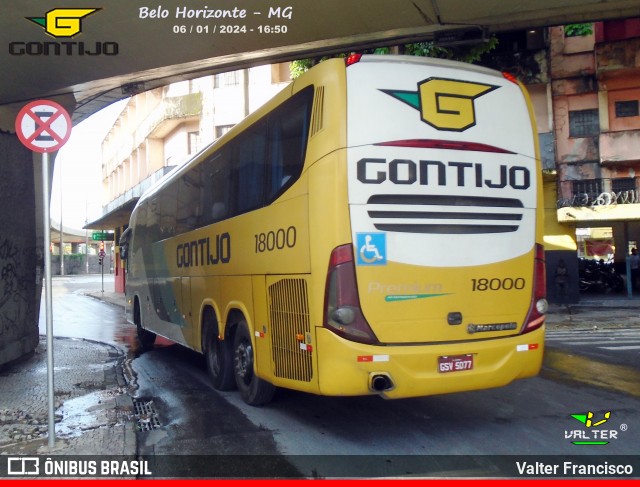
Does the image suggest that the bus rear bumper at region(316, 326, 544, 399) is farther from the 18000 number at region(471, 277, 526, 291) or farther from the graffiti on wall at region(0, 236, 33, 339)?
the graffiti on wall at region(0, 236, 33, 339)

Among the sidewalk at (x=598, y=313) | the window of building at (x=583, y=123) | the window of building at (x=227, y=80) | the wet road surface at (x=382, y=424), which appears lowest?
the sidewalk at (x=598, y=313)

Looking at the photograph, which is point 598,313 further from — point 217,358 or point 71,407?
point 71,407

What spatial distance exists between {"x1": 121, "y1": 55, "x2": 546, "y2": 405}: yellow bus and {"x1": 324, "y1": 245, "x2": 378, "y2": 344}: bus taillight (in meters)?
0.01

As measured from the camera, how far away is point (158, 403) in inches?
294

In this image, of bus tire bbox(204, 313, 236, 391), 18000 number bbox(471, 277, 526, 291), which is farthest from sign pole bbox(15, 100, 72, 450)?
18000 number bbox(471, 277, 526, 291)

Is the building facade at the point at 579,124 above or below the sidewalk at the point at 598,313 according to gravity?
above

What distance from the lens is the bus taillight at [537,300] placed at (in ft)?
19.3

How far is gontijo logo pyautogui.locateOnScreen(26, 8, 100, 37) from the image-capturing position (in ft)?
26.1

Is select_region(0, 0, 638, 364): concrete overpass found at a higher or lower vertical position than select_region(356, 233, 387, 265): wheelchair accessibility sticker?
higher

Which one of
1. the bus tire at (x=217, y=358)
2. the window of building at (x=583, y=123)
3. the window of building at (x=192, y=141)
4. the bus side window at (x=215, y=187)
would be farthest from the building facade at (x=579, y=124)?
the bus tire at (x=217, y=358)

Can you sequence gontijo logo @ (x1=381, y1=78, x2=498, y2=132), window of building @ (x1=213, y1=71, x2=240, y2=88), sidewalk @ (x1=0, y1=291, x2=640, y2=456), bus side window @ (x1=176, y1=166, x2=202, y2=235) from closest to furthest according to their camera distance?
gontijo logo @ (x1=381, y1=78, x2=498, y2=132)
sidewalk @ (x1=0, y1=291, x2=640, y2=456)
bus side window @ (x1=176, y1=166, x2=202, y2=235)
window of building @ (x1=213, y1=71, x2=240, y2=88)

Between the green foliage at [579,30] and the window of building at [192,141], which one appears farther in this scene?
the window of building at [192,141]

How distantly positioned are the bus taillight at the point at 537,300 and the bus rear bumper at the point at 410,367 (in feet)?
1.13

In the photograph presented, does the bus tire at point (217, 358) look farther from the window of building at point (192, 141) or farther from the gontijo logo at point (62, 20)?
the window of building at point (192, 141)
